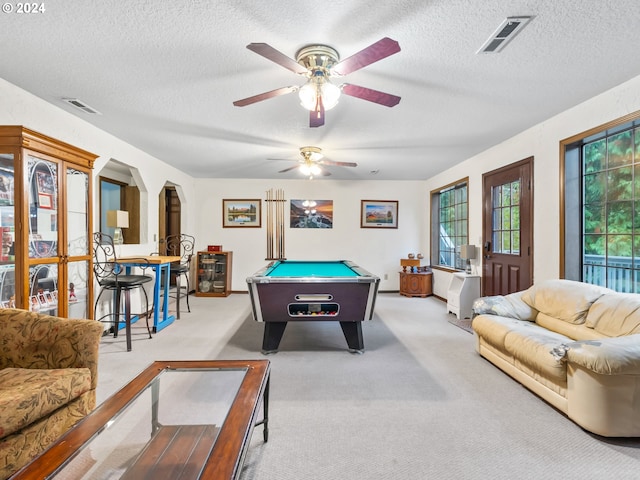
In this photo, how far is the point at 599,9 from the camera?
1.81 m

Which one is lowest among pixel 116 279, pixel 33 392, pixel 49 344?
pixel 33 392

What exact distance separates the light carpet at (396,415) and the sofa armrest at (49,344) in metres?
0.75

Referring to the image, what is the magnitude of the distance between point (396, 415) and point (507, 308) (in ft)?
5.53

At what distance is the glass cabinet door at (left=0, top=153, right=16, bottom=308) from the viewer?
2.52 m

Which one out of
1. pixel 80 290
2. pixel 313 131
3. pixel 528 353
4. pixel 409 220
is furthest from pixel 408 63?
pixel 409 220

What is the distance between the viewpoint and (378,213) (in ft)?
23.0

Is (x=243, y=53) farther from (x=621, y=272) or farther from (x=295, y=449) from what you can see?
(x=621, y=272)

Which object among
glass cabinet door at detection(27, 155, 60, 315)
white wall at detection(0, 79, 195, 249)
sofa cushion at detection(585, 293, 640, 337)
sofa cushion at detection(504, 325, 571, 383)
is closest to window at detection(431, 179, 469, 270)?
sofa cushion at detection(585, 293, 640, 337)

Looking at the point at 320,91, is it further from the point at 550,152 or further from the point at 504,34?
the point at 550,152

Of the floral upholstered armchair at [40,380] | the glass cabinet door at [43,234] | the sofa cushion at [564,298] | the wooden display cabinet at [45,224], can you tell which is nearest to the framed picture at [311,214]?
the wooden display cabinet at [45,224]

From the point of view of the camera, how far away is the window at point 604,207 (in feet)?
9.22

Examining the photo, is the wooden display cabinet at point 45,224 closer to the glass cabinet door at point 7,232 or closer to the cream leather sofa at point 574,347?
the glass cabinet door at point 7,232

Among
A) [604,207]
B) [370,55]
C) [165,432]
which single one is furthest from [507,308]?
[165,432]

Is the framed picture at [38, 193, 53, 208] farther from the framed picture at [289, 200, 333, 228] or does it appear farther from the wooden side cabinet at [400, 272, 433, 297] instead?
the wooden side cabinet at [400, 272, 433, 297]
